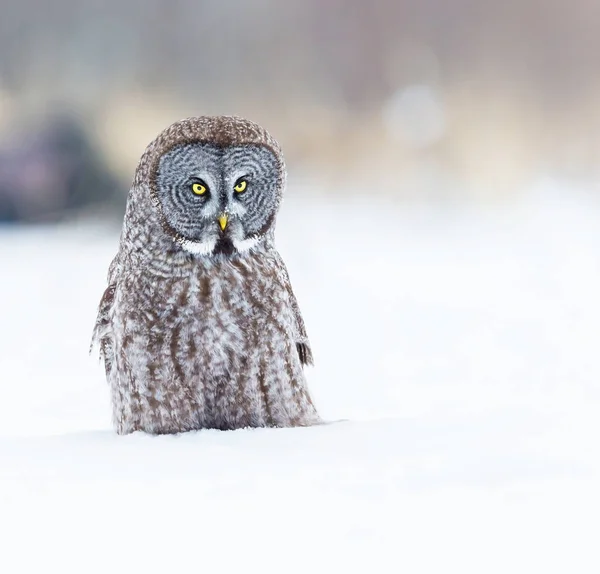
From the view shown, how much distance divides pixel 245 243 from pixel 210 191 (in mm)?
121

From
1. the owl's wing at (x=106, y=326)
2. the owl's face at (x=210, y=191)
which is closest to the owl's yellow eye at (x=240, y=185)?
the owl's face at (x=210, y=191)

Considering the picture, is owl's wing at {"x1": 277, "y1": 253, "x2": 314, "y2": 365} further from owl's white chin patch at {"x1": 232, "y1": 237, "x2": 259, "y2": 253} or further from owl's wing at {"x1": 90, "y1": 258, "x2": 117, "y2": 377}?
owl's wing at {"x1": 90, "y1": 258, "x2": 117, "y2": 377}

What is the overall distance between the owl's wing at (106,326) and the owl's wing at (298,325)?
339 mm

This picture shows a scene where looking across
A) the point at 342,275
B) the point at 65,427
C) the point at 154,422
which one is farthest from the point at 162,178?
the point at 342,275

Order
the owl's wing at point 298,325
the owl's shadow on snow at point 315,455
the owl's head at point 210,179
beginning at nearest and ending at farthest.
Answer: the owl's shadow on snow at point 315,455, the owl's head at point 210,179, the owl's wing at point 298,325

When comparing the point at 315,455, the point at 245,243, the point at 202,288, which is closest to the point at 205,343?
the point at 202,288

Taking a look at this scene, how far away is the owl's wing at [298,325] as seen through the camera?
175 centimetres

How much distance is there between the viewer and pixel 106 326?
1773 mm

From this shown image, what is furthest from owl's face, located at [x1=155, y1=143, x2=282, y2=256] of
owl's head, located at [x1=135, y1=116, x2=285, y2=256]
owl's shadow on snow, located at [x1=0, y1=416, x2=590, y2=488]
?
owl's shadow on snow, located at [x1=0, y1=416, x2=590, y2=488]

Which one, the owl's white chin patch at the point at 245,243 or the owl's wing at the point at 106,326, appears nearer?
the owl's white chin patch at the point at 245,243

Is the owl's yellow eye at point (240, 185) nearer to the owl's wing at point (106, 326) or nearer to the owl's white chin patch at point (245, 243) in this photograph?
the owl's white chin patch at point (245, 243)

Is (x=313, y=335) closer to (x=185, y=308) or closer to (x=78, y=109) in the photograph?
(x=78, y=109)

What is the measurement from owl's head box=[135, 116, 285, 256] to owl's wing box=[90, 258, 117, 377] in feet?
0.72

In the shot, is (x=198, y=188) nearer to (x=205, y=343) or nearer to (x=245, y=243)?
(x=245, y=243)
